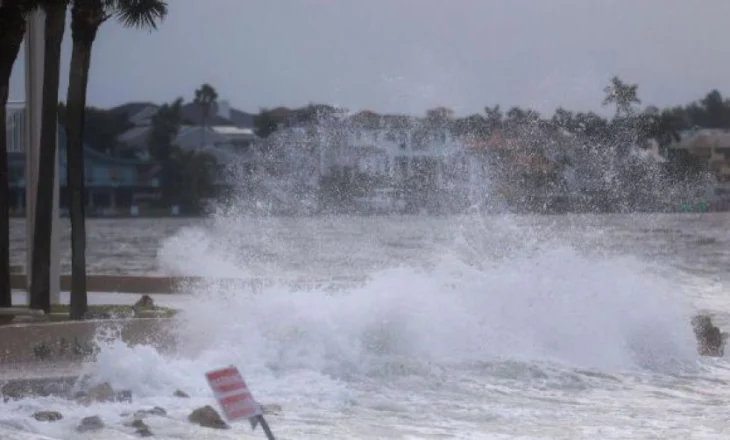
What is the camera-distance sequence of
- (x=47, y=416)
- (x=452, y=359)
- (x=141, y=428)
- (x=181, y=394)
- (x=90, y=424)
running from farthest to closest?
(x=452, y=359) < (x=181, y=394) < (x=47, y=416) < (x=90, y=424) < (x=141, y=428)

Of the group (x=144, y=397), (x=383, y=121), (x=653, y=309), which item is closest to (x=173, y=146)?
(x=383, y=121)

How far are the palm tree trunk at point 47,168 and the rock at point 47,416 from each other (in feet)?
18.0

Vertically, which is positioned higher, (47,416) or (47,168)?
(47,168)

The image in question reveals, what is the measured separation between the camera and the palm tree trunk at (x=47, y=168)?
18.8 m

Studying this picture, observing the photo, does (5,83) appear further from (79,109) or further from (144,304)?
(144,304)

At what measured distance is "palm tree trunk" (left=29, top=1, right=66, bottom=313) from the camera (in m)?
18.8

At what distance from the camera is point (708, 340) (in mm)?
21250

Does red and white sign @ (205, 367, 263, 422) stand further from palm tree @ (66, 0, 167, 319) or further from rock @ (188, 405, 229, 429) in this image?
palm tree @ (66, 0, 167, 319)

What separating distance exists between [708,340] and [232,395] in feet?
44.9

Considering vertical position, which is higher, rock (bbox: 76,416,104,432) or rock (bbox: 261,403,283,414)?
rock (bbox: 76,416,104,432)

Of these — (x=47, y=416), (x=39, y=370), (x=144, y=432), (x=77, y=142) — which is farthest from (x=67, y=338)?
(x=144, y=432)

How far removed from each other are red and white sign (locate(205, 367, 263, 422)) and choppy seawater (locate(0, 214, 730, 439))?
370 centimetres

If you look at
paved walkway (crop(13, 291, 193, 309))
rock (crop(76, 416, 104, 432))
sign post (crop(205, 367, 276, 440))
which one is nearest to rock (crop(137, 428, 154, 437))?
rock (crop(76, 416, 104, 432))

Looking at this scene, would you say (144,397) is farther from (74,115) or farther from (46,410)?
(74,115)
